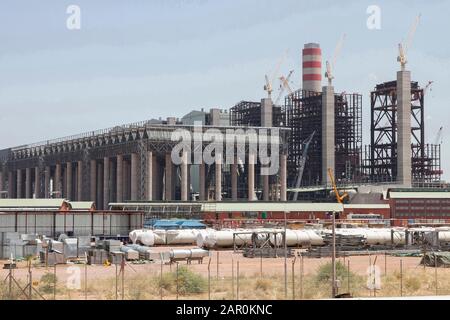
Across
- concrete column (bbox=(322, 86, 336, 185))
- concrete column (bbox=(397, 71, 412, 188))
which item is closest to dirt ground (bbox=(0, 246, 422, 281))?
concrete column (bbox=(397, 71, 412, 188))

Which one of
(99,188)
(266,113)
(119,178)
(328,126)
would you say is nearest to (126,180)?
(119,178)

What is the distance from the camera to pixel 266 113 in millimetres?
189750

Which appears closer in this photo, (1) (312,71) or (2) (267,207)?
(2) (267,207)

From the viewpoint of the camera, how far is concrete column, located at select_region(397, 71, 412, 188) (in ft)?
543

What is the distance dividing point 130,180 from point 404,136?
6051cm

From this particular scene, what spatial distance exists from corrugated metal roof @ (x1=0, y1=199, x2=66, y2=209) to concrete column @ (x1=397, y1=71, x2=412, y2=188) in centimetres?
7589

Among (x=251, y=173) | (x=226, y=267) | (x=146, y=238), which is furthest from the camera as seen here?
(x=251, y=173)

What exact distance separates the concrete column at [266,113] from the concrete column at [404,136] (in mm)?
34862

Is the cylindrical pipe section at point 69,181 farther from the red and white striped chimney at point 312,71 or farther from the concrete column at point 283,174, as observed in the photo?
the red and white striped chimney at point 312,71

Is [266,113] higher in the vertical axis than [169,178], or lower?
higher

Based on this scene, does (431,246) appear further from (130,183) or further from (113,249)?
(130,183)

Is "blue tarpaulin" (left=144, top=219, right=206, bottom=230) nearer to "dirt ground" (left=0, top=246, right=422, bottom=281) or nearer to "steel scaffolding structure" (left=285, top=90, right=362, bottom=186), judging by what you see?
"dirt ground" (left=0, top=246, right=422, bottom=281)

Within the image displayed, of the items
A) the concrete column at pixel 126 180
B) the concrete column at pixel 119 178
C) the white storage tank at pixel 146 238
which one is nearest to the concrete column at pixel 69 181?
the concrete column at pixel 126 180

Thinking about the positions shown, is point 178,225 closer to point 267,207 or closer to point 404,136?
point 267,207
